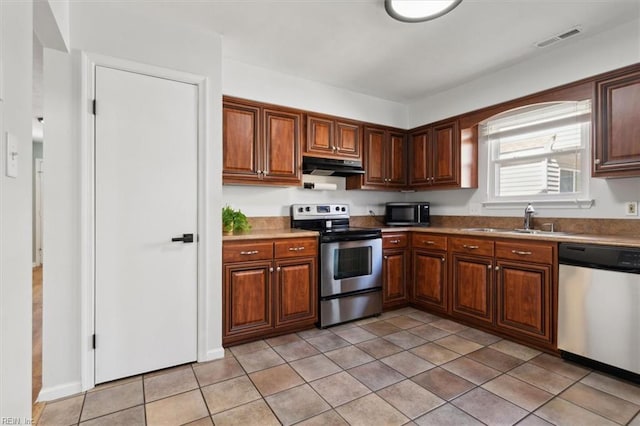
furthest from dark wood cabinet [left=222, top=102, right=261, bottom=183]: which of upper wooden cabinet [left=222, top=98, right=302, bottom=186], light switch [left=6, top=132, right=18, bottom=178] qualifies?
light switch [left=6, top=132, right=18, bottom=178]

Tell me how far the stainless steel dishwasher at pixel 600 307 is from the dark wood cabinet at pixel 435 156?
1.48m

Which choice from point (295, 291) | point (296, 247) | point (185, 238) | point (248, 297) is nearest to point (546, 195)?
point (296, 247)

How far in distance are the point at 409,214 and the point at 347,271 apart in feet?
4.23

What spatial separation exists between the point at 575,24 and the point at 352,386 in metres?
3.13

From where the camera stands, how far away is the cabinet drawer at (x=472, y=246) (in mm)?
2951

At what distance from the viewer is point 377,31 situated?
255 cm

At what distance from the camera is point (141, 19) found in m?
2.24

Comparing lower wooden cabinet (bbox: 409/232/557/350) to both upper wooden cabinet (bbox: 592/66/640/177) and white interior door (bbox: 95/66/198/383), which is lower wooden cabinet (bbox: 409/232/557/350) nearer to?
upper wooden cabinet (bbox: 592/66/640/177)

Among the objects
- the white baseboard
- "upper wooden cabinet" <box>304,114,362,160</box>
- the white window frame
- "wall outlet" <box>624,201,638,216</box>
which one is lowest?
the white baseboard

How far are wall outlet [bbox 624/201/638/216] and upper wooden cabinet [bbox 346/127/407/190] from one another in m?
2.13

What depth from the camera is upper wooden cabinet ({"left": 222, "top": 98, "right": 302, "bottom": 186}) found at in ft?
9.78

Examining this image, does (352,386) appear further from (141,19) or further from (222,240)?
(141,19)

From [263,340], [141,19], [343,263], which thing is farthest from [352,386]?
[141,19]

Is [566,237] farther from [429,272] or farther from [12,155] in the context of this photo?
[12,155]
